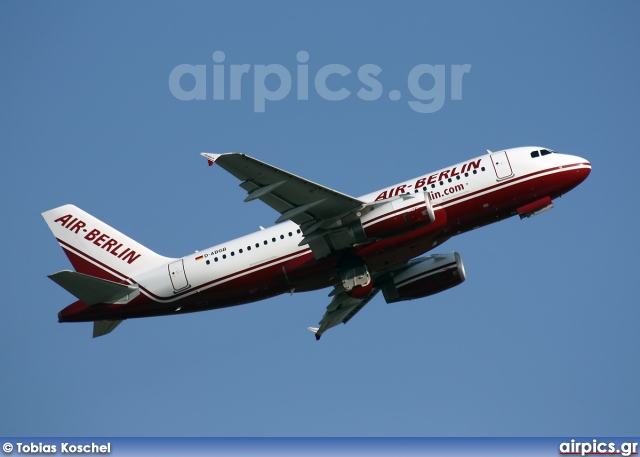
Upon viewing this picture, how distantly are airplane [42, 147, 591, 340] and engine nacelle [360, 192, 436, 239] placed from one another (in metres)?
0.05

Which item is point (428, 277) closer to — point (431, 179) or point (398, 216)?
point (431, 179)

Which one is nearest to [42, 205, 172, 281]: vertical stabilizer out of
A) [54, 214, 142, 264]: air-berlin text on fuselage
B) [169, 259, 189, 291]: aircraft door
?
[54, 214, 142, 264]: air-berlin text on fuselage

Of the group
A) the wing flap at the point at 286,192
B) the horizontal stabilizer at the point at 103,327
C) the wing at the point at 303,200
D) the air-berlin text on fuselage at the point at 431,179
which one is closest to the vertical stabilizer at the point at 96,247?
the horizontal stabilizer at the point at 103,327

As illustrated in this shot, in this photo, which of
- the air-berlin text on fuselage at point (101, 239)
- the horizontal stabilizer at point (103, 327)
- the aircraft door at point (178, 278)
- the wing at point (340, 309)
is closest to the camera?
the aircraft door at point (178, 278)

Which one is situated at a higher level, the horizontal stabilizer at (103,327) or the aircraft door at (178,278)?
the aircraft door at (178,278)

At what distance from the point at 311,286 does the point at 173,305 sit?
749cm

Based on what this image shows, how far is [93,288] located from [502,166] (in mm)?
22432

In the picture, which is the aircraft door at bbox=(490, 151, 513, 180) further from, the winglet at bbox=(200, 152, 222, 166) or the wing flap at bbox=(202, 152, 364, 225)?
the winglet at bbox=(200, 152, 222, 166)

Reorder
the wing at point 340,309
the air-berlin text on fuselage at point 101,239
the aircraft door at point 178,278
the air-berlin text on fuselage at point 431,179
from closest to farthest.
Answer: the air-berlin text on fuselage at point 431,179 < the aircraft door at point 178,278 < the air-berlin text on fuselage at point 101,239 < the wing at point 340,309

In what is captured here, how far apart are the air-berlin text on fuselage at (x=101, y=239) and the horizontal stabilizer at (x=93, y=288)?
2.27 m

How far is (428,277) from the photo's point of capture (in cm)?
6378

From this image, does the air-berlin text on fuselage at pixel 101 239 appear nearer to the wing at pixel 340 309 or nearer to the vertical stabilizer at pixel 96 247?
the vertical stabilizer at pixel 96 247

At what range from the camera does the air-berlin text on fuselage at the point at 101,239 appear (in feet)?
205

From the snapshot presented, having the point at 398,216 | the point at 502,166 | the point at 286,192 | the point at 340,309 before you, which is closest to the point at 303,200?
the point at 286,192
